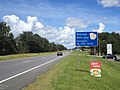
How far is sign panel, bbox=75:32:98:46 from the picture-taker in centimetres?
2246

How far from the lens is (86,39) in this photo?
22547 millimetres

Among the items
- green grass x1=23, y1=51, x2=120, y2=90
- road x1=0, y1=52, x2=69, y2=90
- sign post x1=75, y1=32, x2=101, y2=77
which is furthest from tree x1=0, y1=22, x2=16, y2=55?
green grass x1=23, y1=51, x2=120, y2=90

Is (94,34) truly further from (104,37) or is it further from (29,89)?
(104,37)

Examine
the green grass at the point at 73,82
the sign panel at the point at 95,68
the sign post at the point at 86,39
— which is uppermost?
the sign post at the point at 86,39

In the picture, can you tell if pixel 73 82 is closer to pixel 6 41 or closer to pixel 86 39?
pixel 86 39

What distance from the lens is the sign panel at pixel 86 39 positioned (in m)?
22.5

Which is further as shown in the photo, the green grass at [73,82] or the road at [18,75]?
the road at [18,75]

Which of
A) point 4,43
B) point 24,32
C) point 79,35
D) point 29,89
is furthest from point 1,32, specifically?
point 29,89

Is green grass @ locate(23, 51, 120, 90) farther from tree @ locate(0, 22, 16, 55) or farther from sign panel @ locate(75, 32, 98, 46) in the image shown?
tree @ locate(0, 22, 16, 55)

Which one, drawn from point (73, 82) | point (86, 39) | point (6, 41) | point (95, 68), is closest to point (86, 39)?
point (86, 39)

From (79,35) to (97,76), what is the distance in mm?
4510

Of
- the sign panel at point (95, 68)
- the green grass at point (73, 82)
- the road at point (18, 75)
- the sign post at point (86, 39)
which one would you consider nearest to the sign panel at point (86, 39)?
the sign post at point (86, 39)

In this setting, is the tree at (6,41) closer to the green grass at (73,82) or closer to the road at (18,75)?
the road at (18,75)

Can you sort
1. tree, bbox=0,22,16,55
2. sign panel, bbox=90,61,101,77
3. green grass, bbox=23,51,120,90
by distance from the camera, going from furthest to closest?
tree, bbox=0,22,16,55
sign panel, bbox=90,61,101,77
green grass, bbox=23,51,120,90
